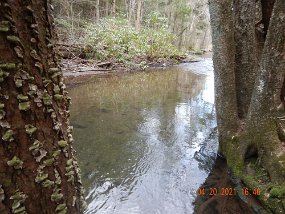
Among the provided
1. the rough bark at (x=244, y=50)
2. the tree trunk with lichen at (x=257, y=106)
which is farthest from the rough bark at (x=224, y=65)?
the rough bark at (x=244, y=50)

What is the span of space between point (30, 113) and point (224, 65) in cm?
298

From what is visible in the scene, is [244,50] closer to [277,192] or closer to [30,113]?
[277,192]

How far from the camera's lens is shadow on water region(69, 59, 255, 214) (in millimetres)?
3322

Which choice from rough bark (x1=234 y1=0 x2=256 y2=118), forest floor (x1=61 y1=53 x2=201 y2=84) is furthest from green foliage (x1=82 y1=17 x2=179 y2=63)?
rough bark (x1=234 y1=0 x2=256 y2=118)

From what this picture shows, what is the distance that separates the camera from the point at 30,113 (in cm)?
113

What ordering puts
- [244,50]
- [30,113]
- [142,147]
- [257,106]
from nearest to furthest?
[30,113], [257,106], [244,50], [142,147]

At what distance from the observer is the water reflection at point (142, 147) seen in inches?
131

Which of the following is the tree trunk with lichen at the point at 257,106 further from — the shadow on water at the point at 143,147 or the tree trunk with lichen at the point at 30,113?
the tree trunk with lichen at the point at 30,113

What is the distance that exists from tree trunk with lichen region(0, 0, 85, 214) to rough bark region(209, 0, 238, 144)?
9.05 ft

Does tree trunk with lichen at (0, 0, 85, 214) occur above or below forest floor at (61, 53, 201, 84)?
above

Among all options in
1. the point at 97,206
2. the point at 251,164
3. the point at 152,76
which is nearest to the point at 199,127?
the point at 251,164

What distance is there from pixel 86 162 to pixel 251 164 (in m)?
2.39

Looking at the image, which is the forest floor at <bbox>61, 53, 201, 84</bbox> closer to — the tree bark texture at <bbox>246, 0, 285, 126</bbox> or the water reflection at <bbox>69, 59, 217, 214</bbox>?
the water reflection at <bbox>69, 59, 217, 214</bbox>
